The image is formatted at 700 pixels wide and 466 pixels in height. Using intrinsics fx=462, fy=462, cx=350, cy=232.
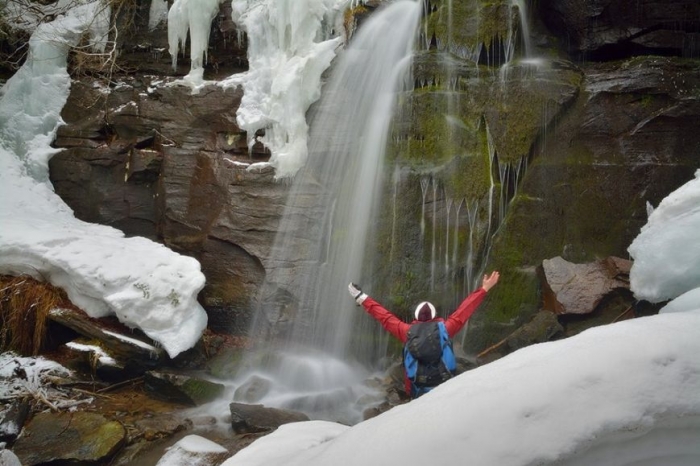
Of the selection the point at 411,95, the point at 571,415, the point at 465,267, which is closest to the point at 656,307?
the point at 465,267

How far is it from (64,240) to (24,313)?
0.93 metres

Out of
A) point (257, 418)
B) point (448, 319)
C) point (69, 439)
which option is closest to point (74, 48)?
point (69, 439)

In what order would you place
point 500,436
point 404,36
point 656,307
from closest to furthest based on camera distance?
1. point 500,436
2. point 656,307
3. point 404,36

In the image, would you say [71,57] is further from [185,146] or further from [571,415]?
[571,415]

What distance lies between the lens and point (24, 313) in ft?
17.0

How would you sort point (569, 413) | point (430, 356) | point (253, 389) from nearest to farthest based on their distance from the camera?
point (569, 413) → point (430, 356) → point (253, 389)

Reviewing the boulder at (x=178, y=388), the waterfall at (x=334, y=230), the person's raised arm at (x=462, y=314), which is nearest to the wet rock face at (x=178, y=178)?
the waterfall at (x=334, y=230)

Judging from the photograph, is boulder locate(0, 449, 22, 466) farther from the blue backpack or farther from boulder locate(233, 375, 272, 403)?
the blue backpack

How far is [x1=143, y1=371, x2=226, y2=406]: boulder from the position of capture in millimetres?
4656

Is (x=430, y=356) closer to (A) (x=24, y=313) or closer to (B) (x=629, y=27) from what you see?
(A) (x=24, y=313)

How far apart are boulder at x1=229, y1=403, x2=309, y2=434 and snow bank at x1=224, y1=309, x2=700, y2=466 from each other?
7.62ft

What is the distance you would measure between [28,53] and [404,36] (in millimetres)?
5492

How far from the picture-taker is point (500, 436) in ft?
5.17

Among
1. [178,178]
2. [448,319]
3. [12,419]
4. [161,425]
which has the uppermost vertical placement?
[178,178]
